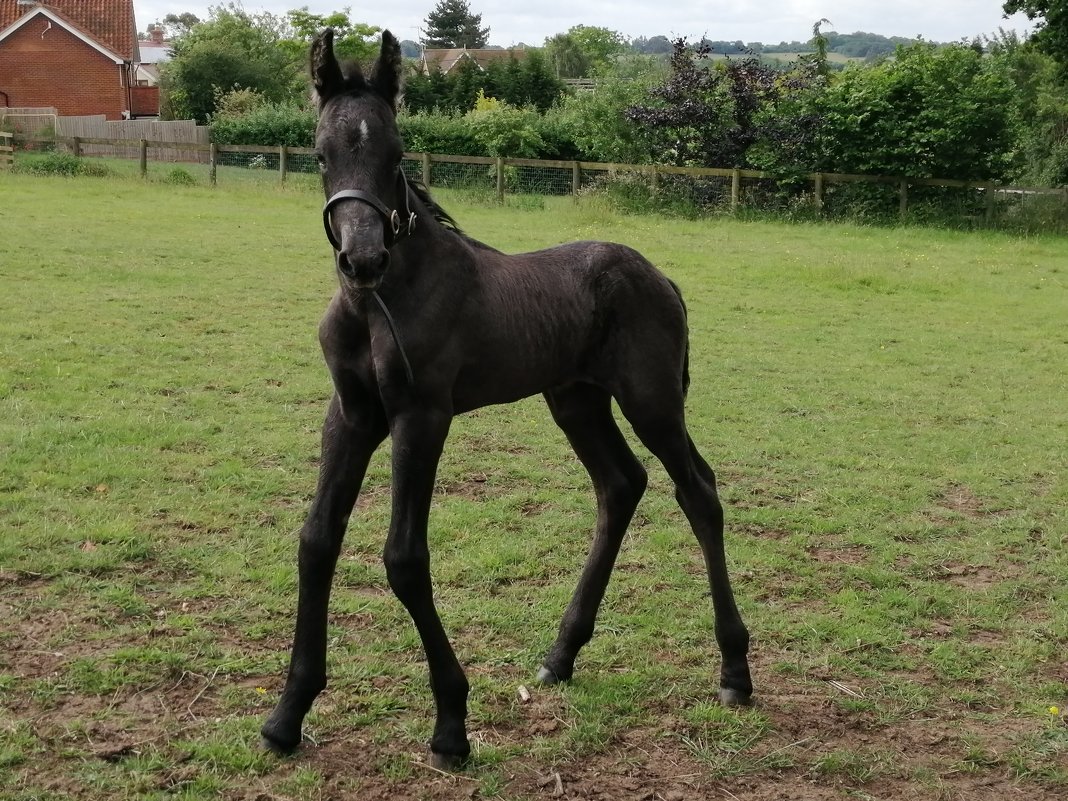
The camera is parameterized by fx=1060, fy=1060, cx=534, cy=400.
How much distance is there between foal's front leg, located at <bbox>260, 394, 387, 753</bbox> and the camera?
147 inches

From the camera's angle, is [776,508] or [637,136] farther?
[637,136]

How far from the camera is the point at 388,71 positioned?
11.5 ft

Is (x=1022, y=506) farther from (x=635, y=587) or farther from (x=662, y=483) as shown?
(x=635, y=587)

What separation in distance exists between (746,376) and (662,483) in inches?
136

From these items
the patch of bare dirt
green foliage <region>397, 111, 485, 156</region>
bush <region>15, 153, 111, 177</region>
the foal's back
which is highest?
green foliage <region>397, 111, 485, 156</region>

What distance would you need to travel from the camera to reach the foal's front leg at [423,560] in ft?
11.6

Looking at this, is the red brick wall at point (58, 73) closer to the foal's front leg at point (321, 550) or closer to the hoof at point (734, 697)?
the foal's front leg at point (321, 550)

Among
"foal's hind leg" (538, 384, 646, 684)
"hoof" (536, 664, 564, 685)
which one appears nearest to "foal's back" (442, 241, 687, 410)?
"foal's hind leg" (538, 384, 646, 684)

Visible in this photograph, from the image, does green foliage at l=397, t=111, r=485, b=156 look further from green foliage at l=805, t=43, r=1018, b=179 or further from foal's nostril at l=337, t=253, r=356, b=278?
foal's nostril at l=337, t=253, r=356, b=278

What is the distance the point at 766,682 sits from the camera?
4.49 metres

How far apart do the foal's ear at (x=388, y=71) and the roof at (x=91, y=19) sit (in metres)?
51.9

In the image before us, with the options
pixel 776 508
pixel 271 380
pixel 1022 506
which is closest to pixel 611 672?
pixel 776 508

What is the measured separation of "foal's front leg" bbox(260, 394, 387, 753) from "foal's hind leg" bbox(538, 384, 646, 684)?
991 mm

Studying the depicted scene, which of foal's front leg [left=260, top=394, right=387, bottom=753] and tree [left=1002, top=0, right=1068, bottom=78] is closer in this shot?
foal's front leg [left=260, top=394, right=387, bottom=753]
